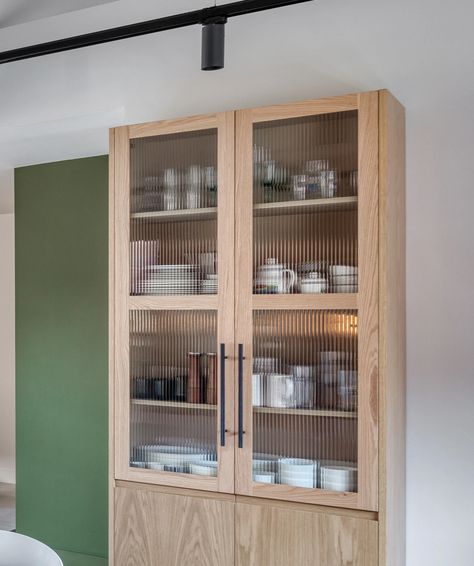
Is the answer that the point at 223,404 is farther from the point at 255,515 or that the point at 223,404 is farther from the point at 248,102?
the point at 248,102

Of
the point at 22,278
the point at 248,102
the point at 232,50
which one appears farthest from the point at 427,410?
the point at 22,278

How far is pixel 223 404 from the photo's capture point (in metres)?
2.51

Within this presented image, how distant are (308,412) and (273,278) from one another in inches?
19.5

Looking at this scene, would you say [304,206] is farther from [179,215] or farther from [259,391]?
[259,391]

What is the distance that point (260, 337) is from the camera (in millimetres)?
2473

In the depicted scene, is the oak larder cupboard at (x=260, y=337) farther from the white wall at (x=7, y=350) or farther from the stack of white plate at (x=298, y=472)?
the white wall at (x=7, y=350)

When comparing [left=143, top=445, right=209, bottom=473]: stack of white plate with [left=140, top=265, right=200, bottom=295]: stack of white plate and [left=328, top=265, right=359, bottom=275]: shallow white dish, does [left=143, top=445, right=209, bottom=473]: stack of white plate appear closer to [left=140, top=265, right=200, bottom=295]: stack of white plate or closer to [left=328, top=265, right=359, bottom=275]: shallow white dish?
[left=140, top=265, right=200, bottom=295]: stack of white plate

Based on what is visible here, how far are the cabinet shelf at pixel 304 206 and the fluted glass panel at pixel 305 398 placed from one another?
36 centimetres

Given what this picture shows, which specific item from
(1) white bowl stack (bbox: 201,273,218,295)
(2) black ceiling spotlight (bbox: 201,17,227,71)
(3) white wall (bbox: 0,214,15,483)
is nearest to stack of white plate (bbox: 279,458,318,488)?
(1) white bowl stack (bbox: 201,273,218,295)

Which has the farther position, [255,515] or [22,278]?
[22,278]

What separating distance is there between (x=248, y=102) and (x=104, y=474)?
7.53 feet

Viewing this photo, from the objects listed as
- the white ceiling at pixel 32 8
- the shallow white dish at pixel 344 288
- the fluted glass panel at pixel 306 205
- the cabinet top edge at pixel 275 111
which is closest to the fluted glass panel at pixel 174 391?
the fluted glass panel at pixel 306 205

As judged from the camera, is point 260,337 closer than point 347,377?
No

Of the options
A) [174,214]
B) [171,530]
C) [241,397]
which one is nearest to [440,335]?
[241,397]
